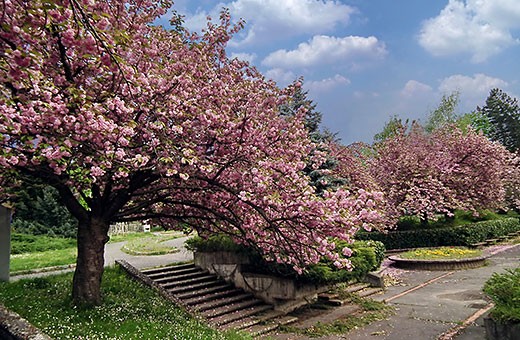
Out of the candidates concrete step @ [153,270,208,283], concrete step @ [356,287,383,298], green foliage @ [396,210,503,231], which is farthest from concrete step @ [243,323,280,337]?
green foliage @ [396,210,503,231]

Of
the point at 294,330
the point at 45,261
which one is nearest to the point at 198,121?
the point at 294,330

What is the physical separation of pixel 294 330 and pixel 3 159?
21.5 ft

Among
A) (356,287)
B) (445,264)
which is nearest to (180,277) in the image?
(356,287)

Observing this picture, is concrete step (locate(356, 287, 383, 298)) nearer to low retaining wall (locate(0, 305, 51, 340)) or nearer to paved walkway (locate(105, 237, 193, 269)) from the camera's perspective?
paved walkway (locate(105, 237, 193, 269))

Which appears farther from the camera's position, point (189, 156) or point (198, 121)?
point (198, 121)

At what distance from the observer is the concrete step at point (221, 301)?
31.3 ft

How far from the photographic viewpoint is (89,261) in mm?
7719

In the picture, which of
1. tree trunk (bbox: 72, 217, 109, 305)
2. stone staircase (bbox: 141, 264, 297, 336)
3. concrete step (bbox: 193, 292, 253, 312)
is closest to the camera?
tree trunk (bbox: 72, 217, 109, 305)

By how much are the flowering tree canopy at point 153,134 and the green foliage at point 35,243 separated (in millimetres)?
12661

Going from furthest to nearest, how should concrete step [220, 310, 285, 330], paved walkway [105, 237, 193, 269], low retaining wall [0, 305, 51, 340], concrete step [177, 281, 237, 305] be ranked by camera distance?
paved walkway [105, 237, 193, 269] → concrete step [177, 281, 237, 305] → concrete step [220, 310, 285, 330] → low retaining wall [0, 305, 51, 340]

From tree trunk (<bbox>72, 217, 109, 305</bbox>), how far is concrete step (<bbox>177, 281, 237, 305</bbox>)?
2571 millimetres

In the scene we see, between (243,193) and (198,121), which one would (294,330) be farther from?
(198,121)

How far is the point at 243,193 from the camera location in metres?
6.05

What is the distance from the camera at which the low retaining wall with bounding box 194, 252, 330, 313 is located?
32.6 ft
